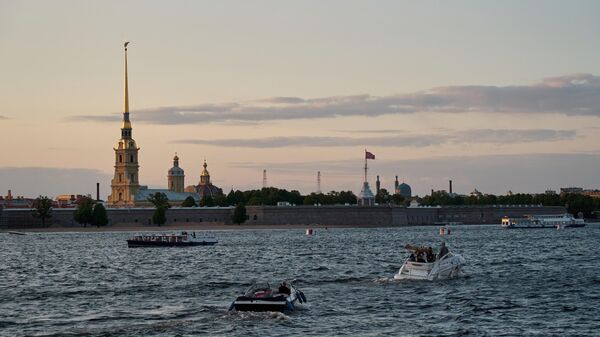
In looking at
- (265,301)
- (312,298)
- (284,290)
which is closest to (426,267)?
(312,298)

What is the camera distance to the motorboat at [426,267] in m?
69.0

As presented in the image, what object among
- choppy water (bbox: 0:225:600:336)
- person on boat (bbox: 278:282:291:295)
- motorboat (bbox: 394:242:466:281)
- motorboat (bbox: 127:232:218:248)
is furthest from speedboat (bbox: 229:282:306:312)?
motorboat (bbox: 127:232:218:248)

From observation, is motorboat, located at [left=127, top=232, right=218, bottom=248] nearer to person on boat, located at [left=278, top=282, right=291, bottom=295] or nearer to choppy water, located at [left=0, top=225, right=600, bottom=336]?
choppy water, located at [left=0, top=225, right=600, bottom=336]

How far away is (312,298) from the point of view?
60656mm

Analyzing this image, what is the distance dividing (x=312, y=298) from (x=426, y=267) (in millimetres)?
10562

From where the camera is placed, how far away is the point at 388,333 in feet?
156

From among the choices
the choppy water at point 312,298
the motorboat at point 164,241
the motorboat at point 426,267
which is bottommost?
the choppy water at point 312,298

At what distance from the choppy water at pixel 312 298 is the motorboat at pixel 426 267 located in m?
0.81

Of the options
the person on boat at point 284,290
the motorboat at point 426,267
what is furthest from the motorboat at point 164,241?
the person on boat at point 284,290

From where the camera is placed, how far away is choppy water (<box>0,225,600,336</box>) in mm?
→ 48938

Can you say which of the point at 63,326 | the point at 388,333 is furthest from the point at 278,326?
the point at 63,326

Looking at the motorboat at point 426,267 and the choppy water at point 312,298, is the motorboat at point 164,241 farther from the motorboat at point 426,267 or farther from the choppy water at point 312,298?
the motorboat at point 426,267

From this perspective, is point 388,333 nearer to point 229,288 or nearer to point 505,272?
point 229,288

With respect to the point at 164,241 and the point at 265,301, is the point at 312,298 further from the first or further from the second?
the point at 164,241
